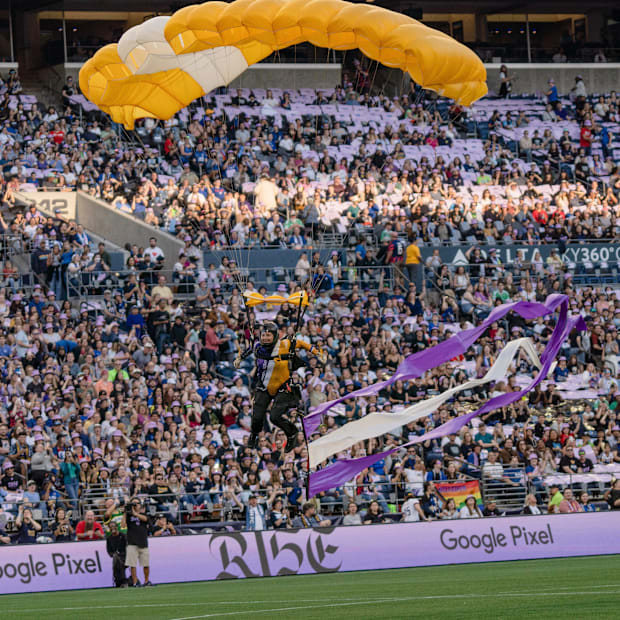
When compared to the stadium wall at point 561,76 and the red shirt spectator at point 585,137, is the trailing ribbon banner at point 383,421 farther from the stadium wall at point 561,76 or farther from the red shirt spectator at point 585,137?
the stadium wall at point 561,76

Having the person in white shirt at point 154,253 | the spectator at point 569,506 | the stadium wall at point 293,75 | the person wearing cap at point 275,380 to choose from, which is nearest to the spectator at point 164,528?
the person wearing cap at point 275,380

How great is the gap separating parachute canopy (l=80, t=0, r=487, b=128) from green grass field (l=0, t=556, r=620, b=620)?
6221 mm

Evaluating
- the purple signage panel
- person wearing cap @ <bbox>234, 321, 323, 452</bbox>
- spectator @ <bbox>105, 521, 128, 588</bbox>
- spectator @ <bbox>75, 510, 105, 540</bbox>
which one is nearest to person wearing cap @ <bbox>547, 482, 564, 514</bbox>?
the purple signage panel

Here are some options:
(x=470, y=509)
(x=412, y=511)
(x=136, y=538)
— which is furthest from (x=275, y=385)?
(x=470, y=509)

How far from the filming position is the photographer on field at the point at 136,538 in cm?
1930

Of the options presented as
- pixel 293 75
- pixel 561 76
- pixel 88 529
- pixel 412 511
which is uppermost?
pixel 293 75

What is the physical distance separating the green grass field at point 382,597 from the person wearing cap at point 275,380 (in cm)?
200

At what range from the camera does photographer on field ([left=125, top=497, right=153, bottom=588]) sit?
19.3m

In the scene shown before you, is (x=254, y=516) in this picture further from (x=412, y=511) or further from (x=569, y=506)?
(x=569, y=506)

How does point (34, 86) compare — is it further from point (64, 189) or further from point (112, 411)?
point (112, 411)

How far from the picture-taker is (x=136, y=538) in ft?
63.3

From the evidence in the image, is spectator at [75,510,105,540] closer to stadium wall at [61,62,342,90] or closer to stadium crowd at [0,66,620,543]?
stadium crowd at [0,66,620,543]

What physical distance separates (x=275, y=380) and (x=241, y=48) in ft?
18.2

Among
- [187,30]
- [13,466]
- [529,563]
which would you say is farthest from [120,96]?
[529,563]
